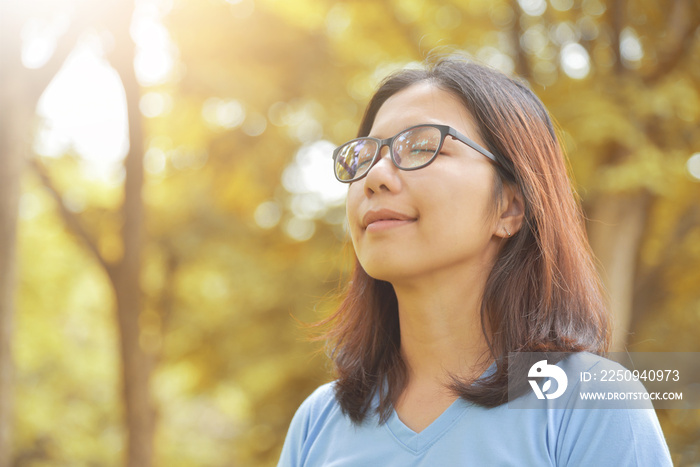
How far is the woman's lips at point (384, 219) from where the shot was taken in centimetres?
182

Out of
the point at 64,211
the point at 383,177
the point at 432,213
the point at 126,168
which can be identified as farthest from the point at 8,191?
the point at 432,213

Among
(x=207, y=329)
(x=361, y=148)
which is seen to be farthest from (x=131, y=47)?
(x=207, y=329)

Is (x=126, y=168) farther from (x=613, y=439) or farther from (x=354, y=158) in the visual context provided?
(x=613, y=439)

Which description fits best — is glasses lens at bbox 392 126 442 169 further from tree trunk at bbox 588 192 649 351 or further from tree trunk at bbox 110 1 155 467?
tree trunk at bbox 588 192 649 351

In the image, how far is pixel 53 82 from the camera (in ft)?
14.8

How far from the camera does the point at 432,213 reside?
5.87 feet

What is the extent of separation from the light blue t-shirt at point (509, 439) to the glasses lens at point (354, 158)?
727 millimetres

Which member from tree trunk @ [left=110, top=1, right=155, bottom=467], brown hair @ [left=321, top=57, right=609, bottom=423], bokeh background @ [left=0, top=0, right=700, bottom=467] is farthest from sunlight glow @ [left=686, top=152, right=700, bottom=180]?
tree trunk @ [left=110, top=1, right=155, bottom=467]

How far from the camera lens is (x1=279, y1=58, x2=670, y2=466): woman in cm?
174

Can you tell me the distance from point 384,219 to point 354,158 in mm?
294

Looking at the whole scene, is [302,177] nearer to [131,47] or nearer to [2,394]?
[131,47]

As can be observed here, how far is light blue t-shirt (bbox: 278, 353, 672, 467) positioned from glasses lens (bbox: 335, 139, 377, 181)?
73 cm

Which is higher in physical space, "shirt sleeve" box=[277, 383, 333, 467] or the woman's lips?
the woman's lips

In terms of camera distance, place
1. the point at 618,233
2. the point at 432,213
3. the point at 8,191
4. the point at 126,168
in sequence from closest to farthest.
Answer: the point at 432,213 < the point at 8,191 < the point at 126,168 < the point at 618,233
